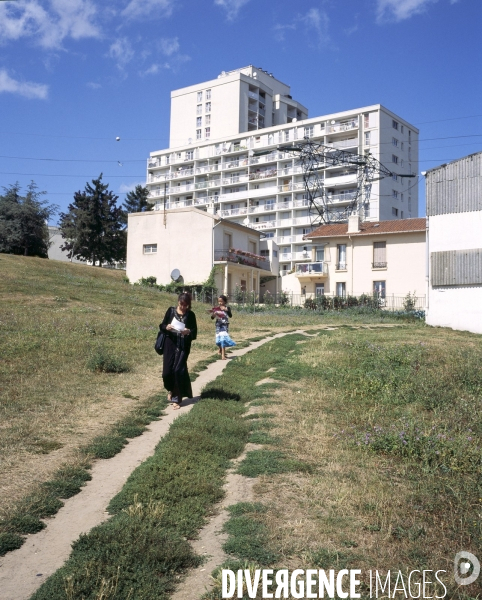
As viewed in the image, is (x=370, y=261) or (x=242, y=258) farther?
(x=242, y=258)

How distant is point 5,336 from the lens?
1577 cm

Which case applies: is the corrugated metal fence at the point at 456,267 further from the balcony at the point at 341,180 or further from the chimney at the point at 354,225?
the balcony at the point at 341,180

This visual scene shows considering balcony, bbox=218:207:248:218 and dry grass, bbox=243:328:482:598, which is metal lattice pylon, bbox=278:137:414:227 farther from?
dry grass, bbox=243:328:482:598

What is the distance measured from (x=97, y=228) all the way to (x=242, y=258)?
19323 mm

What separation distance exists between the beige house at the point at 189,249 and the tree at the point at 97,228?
10.5 meters

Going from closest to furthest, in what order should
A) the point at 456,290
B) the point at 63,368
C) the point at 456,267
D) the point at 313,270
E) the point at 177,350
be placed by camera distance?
the point at 177,350 < the point at 63,368 < the point at 456,267 < the point at 456,290 < the point at 313,270

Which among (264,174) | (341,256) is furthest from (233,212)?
(341,256)

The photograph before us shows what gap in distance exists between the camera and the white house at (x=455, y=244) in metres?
27.5

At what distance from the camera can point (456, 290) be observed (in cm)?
2836

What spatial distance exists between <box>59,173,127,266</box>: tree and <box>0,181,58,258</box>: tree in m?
5.68

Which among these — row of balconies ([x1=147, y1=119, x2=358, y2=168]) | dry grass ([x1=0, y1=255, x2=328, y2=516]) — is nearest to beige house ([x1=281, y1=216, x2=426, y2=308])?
dry grass ([x1=0, y1=255, x2=328, y2=516])

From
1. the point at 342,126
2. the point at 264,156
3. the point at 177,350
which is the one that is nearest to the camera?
the point at 177,350

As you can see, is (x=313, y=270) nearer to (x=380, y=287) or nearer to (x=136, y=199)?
(x=380, y=287)

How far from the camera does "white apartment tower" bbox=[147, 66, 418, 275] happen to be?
70.8 meters
